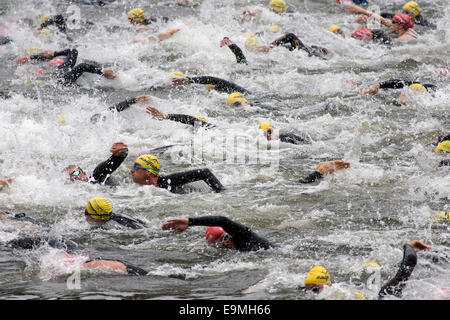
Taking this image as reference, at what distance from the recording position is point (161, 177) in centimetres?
891


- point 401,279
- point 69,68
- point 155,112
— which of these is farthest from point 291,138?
point 69,68

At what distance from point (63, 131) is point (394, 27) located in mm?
9630

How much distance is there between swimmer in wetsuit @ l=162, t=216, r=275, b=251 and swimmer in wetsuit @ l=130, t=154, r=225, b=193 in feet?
4.61

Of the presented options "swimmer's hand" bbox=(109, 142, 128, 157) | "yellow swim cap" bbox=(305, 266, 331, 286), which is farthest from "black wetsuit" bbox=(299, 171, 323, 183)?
"yellow swim cap" bbox=(305, 266, 331, 286)

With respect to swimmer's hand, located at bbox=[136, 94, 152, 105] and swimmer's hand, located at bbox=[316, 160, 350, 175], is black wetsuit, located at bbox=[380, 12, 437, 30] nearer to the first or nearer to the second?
swimmer's hand, located at bbox=[136, 94, 152, 105]

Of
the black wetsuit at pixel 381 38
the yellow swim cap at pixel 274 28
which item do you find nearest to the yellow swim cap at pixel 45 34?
the yellow swim cap at pixel 274 28

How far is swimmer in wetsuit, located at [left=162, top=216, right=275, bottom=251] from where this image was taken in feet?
21.1

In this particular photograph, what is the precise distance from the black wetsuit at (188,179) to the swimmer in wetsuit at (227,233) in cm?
139

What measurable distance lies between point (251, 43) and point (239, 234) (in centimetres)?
979

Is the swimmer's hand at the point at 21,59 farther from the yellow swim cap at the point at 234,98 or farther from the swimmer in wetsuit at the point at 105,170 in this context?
the swimmer in wetsuit at the point at 105,170

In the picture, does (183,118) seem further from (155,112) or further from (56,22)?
(56,22)

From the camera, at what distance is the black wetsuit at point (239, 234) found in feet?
22.0

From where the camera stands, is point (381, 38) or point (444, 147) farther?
point (381, 38)
